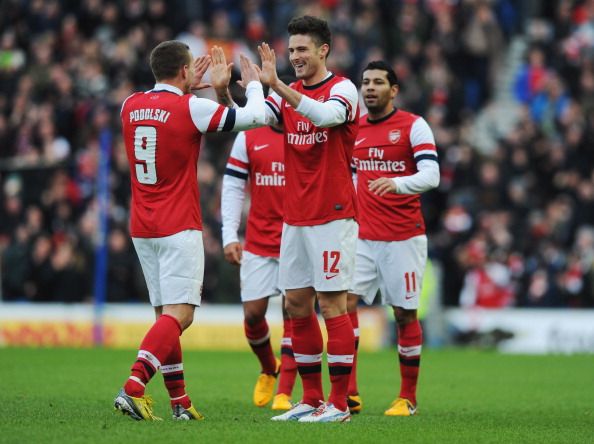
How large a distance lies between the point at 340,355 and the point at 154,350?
1.45 meters

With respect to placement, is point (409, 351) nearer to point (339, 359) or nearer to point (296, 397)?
point (296, 397)

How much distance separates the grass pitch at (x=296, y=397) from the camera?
8.57 metres

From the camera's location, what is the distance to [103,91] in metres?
26.7

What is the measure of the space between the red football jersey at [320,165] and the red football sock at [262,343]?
101 inches

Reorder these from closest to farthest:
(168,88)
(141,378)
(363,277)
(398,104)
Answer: (141,378) < (168,88) < (363,277) < (398,104)

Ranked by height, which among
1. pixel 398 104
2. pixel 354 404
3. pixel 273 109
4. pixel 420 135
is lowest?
pixel 354 404

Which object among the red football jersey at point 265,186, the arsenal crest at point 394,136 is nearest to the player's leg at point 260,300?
the red football jersey at point 265,186

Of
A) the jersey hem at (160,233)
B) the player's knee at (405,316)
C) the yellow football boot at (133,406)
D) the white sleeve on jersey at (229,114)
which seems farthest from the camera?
the player's knee at (405,316)

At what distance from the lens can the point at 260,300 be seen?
40.2 feet

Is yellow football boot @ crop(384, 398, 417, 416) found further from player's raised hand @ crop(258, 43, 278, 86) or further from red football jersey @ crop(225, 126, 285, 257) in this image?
player's raised hand @ crop(258, 43, 278, 86)

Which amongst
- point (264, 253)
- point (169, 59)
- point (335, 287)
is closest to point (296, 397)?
point (264, 253)

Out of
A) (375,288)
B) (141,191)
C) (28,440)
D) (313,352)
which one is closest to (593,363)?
(375,288)

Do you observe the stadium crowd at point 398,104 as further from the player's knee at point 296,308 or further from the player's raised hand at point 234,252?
the player's knee at point 296,308

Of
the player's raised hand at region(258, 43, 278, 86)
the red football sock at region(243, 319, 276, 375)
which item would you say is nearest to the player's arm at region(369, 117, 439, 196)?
the player's raised hand at region(258, 43, 278, 86)
